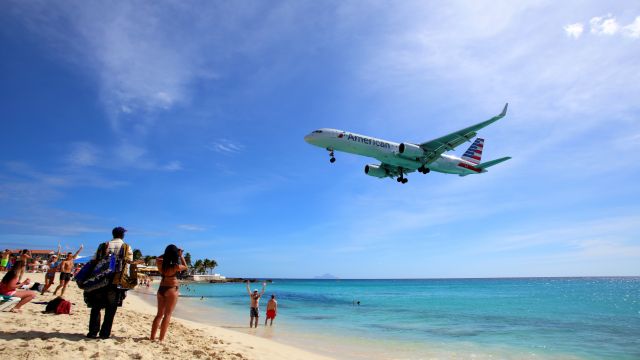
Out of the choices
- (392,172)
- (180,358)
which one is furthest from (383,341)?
(392,172)

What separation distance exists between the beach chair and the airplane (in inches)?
837

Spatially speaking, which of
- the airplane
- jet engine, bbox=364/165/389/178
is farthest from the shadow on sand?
jet engine, bbox=364/165/389/178

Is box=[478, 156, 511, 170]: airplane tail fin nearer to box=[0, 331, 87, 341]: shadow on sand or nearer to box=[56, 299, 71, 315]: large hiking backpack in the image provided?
box=[56, 299, 71, 315]: large hiking backpack

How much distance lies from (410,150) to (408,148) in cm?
23

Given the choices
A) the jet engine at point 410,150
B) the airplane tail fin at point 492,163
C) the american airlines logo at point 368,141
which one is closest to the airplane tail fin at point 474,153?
the airplane tail fin at point 492,163

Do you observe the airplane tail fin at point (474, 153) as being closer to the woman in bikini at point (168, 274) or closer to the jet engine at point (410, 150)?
the jet engine at point (410, 150)

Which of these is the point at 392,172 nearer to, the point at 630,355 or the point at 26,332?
the point at 630,355

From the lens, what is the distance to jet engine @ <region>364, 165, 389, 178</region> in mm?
33938

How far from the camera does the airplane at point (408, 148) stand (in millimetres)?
27953

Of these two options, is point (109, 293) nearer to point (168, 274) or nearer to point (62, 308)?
point (168, 274)

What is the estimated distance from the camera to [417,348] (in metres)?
16.2

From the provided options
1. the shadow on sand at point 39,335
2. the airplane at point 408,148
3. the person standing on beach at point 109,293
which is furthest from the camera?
the airplane at point 408,148

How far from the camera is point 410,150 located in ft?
95.1

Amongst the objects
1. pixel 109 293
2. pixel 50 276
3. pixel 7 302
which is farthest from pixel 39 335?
pixel 50 276
